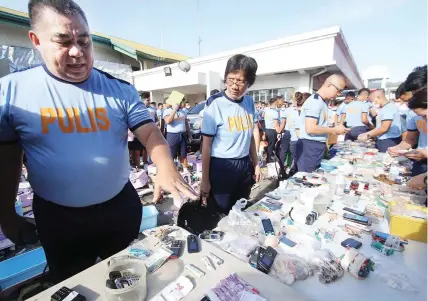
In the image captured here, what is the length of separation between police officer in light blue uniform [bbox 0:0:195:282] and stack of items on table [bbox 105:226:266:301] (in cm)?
28

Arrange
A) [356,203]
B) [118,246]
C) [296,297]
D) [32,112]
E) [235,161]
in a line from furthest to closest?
[235,161], [356,203], [118,246], [32,112], [296,297]

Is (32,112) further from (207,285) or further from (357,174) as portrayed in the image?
(357,174)

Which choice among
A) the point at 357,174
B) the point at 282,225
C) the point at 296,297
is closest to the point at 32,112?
the point at 296,297

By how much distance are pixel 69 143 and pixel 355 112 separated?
223 inches

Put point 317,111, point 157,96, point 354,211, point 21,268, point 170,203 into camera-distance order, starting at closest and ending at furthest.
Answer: point 354,211 < point 21,268 < point 317,111 < point 170,203 < point 157,96

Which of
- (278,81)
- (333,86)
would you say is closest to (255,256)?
(333,86)

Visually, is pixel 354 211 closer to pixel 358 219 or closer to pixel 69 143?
pixel 358 219

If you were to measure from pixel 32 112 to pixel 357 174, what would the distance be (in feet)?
8.81

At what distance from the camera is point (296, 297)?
0.71m

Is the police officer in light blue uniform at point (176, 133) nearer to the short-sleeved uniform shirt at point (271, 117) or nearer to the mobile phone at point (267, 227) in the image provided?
the short-sleeved uniform shirt at point (271, 117)

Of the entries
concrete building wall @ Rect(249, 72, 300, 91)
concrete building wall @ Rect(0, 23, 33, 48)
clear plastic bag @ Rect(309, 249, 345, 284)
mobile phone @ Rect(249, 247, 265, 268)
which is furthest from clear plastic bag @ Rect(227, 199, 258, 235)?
concrete building wall @ Rect(0, 23, 33, 48)

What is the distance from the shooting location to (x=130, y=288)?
2.20 ft

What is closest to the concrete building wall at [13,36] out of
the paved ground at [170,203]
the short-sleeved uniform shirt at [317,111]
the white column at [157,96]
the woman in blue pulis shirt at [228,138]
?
the white column at [157,96]

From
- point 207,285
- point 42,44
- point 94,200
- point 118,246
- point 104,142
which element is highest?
point 42,44
